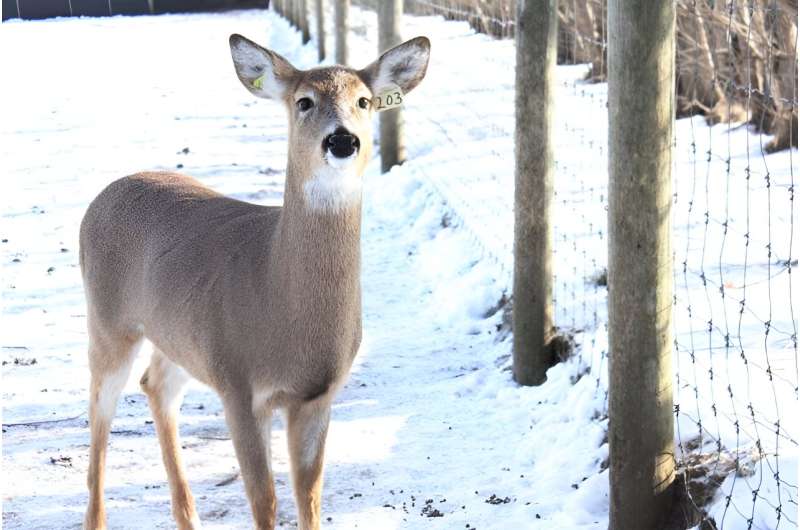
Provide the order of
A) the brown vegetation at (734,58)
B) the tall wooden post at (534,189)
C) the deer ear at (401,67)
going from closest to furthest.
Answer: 1. the deer ear at (401,67)
2. the tall wooden post at (534,189)
3. the brown vegetation at (734,58)

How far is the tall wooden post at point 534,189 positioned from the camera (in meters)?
6.23

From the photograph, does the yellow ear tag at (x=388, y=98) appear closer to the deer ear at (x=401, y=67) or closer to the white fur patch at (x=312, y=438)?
the deer ear at (x=401, y=67)

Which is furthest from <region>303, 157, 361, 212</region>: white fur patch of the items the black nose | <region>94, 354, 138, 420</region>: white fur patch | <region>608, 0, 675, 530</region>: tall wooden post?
<region>94, 354, 138, 420</region>: white fur patch

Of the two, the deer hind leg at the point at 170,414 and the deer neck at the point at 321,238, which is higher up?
the deer neck at the point at 321,238

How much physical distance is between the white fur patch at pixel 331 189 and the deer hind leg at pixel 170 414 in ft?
4.07

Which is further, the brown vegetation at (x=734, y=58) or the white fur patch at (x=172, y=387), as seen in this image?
the brown vegetation at (x=734, y=58)

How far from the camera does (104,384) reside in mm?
5336

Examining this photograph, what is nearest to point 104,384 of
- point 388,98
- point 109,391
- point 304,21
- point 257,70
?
point 109,391

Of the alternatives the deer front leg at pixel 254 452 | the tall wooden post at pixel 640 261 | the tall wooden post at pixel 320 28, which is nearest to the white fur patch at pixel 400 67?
the tall wooden post at pixel 640 261

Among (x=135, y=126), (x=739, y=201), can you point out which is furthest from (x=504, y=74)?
(x=739, y=201)

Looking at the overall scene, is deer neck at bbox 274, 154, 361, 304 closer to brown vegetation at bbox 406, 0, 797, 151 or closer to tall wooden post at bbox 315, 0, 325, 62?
brown vegetation at bbox 406, 0, 797, 151

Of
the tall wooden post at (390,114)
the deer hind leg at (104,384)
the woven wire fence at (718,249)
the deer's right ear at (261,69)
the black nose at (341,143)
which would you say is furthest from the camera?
the tall wooden post at (390,114)

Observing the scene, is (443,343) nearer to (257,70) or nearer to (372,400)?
(372,400)

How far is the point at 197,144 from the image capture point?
13312mm
